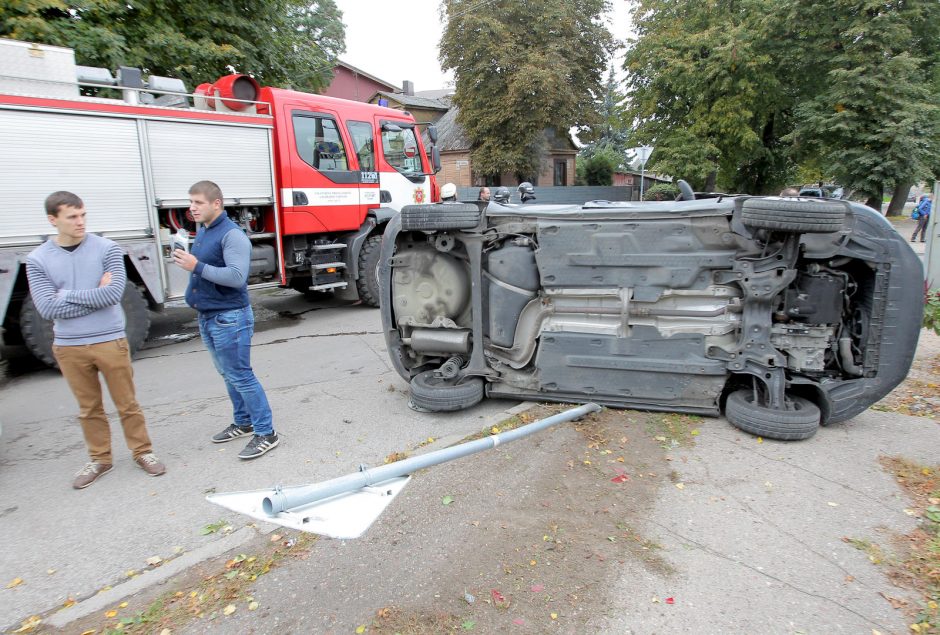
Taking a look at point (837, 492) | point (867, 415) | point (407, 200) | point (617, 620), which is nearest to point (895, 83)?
point (407, 200)

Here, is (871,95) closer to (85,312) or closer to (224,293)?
(224,293)

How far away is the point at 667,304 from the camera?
4289 millimetres

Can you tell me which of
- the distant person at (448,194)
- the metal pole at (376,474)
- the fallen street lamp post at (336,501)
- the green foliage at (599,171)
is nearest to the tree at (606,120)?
the green foliage at (599,171)

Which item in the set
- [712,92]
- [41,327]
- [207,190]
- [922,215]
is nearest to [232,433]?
[207,190]

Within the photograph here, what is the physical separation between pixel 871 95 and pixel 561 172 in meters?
25.0

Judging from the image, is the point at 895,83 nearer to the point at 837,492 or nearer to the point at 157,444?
the point at 837,492

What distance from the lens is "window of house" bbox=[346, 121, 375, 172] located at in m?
9.02

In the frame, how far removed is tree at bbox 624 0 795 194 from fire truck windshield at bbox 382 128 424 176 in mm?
16319

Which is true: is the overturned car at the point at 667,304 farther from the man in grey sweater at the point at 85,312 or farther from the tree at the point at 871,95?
the tree at the point at 871,95

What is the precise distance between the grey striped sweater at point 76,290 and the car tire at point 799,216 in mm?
4149

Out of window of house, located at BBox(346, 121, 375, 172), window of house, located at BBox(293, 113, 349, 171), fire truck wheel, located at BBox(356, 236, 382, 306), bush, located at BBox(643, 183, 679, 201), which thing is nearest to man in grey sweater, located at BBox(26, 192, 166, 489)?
window of house, located at BBox(293, 113, 349, 171)

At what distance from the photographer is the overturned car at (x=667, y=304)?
3.94 metres

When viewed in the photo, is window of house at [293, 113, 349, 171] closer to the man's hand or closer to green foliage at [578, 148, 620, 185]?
the man's hand

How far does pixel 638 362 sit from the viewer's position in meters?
4.35
